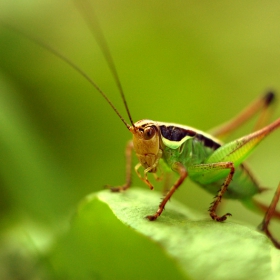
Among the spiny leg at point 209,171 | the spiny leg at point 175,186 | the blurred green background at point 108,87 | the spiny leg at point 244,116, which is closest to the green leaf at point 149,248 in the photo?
the spiny leg at point 175,186

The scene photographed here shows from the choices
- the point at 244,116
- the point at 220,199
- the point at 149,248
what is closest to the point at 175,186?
the point at 220,199

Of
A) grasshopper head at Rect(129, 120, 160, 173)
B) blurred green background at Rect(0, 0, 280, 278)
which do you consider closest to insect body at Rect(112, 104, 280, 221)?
grasshopper head at Rect(129, 120, 160, 173)

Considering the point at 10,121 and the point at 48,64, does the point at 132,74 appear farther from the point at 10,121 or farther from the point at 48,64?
the point at 10,121

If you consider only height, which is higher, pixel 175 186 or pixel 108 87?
pixel 108 87

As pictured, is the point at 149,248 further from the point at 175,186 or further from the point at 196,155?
the point at 196,155

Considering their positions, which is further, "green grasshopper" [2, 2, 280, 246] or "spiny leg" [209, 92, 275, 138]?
"spiny leg" [209, 92, 275, 138]

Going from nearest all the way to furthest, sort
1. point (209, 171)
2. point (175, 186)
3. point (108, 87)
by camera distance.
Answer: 1. point (175, 186)
2. point (209, 171)
3. point (108, 87)

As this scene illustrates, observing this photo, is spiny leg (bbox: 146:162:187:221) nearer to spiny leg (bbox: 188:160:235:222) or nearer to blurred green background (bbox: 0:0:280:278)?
spiny leg (bbox: 188:160:235:222)
